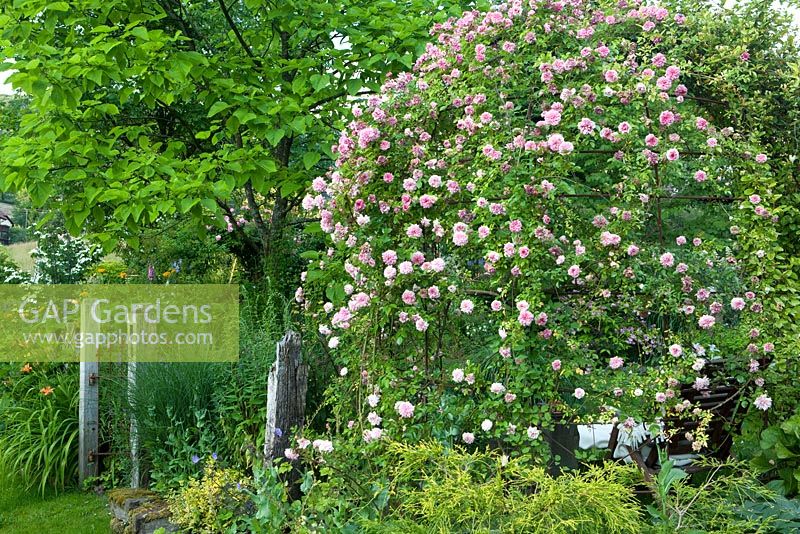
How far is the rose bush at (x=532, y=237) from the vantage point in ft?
9.55

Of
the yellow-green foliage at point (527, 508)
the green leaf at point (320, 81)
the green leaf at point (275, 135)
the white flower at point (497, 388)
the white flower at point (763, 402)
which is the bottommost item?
the yellow-green foliage at point (527, 508)

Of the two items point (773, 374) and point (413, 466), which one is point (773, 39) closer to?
point (773, 374)

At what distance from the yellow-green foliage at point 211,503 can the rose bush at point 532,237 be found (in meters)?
0.59

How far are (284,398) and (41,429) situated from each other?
2.50 metres

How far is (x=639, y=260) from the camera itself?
2.94m

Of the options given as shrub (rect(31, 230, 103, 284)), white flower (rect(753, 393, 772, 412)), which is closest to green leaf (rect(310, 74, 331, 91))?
white flower (rect(753, 393, 772, 412))

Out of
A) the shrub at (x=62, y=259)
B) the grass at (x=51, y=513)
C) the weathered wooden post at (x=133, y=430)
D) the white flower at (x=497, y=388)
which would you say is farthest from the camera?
the shrub at (x=62, y=259)

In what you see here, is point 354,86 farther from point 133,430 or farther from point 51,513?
point 51,513

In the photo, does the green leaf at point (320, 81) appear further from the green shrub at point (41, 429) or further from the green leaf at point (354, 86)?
the green shrub at point (41, 429)

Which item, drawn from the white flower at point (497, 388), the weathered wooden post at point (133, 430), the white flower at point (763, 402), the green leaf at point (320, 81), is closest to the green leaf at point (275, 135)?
the green leaf at point (320, 81)

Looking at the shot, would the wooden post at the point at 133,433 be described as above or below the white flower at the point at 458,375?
below

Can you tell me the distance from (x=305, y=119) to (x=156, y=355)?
5.82 ft

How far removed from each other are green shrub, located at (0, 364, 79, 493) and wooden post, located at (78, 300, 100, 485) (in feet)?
0.35

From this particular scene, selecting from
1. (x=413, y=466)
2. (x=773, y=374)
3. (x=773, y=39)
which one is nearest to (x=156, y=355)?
(x=413, y=466)
